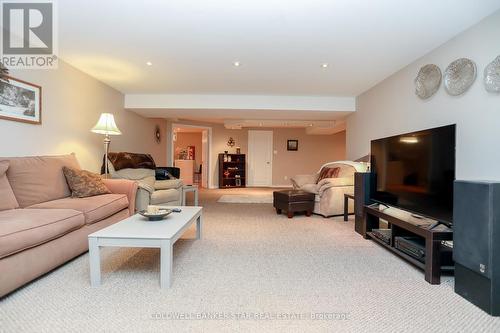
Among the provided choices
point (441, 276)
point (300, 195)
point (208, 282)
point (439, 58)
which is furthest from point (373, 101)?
point (208, 282)

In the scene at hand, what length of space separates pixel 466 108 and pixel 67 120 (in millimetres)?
4586

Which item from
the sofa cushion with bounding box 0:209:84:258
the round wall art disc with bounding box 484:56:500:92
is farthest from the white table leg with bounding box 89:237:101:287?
the round wall art disc with bounding box 484:56:500:92

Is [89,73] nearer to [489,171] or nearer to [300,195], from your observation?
[300,195]

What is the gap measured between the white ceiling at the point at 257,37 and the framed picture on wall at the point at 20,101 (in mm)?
591

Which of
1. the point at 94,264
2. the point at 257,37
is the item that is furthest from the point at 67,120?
the point at 257,37

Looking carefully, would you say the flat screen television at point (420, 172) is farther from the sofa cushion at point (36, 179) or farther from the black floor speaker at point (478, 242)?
the sofa cushion at point (36, 179)

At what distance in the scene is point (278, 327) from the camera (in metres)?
1.43

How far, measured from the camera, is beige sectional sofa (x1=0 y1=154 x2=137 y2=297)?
171cm

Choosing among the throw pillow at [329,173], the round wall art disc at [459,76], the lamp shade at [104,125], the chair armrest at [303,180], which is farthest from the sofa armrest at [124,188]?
the round wall art disc at [459,76]

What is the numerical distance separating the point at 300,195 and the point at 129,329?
3249 mm

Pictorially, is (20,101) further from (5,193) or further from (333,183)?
(333,183)

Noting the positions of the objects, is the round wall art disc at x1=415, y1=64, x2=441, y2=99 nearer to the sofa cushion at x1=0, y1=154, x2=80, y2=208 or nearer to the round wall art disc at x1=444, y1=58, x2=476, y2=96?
the round wall art disc at x1=444, y1=58, x2=476, y2=96

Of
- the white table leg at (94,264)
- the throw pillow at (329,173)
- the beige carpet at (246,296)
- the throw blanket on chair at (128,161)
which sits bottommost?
the beige carpet at (246,296)

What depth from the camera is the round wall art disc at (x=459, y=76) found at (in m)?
2.35
